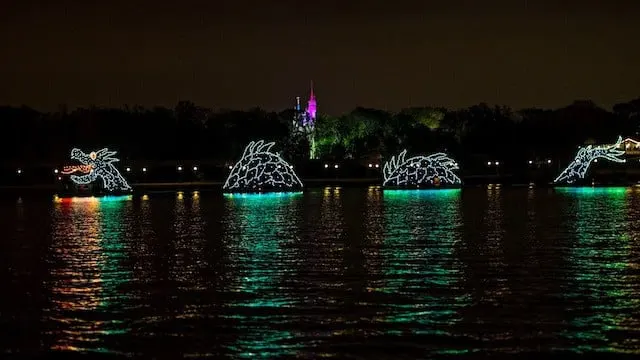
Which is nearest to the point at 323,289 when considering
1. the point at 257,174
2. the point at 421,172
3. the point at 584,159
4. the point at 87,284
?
the point at 87,284

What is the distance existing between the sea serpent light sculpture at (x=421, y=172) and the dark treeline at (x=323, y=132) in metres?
34.0

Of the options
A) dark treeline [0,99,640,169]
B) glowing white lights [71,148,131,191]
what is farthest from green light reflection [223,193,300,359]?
dark treeline [0,99,640,169]

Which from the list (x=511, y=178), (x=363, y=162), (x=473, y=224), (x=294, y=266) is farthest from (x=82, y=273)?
(x=363, y=162)

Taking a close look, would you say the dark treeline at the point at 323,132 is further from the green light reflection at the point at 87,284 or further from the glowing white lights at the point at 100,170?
the green light reflection at the point at 87,284

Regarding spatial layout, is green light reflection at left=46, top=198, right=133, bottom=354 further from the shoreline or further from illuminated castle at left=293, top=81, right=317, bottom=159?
illuminated castle at left=293, top=81, right=317, bottom=159

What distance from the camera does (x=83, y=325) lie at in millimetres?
16312

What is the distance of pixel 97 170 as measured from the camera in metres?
70.9

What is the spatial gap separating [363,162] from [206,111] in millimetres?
23684

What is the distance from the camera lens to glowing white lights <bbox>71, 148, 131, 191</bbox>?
68938 mm

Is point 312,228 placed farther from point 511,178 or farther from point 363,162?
point 363,162

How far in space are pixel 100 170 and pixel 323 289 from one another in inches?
2124

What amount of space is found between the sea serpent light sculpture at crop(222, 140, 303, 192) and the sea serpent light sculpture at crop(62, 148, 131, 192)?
28.4 ft

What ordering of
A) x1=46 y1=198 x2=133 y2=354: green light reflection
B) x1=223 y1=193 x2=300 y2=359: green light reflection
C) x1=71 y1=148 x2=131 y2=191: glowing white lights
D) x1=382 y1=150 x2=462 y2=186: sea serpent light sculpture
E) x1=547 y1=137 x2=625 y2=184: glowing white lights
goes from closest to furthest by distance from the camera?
x1=223 y1=193 x2=300 y2=359: green light reflection < x1=46 y1=198 x2=133 y2=354: green light reflection < x1=71 y1=148 x2=131 y2=191: glowing white lights < x1=547 y1=137 x2=625 y2=184: glowing white lights < x1=382 y1=150 x2=462 y2=186: sea serpent light sculpture

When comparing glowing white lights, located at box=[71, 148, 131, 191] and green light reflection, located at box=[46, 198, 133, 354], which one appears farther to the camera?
glowing white lights, located at box=[71, 148, 131, 191]
